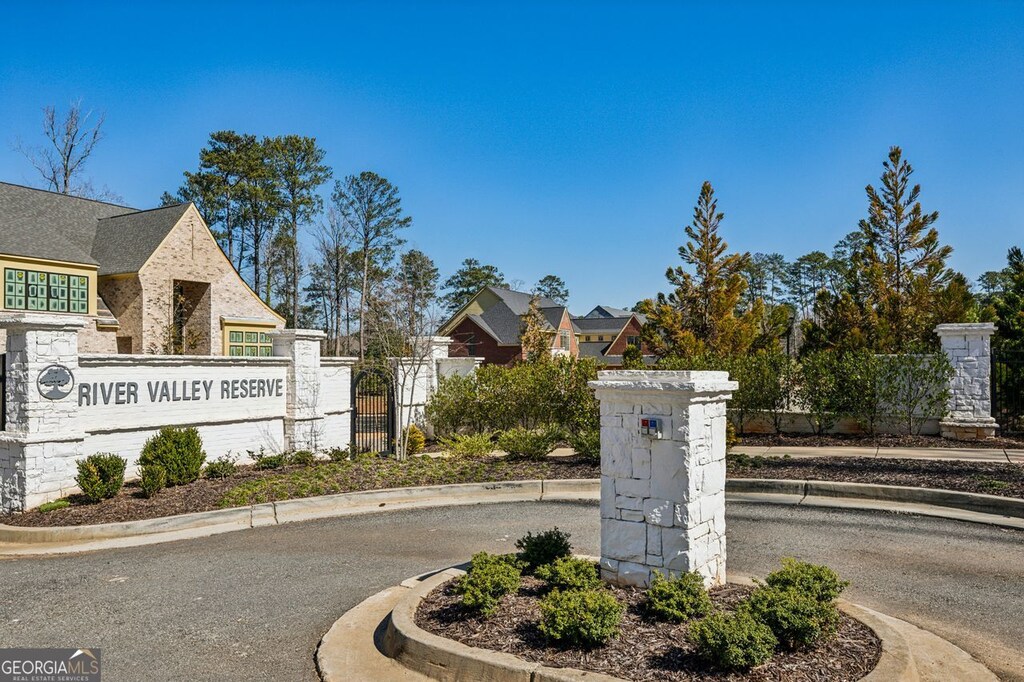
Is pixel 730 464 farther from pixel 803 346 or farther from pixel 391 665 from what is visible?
pixel 803 346

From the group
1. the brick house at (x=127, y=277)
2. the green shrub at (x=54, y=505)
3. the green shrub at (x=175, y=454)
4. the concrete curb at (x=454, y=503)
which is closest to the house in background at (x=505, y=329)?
the brick house at (x=127, y=277)

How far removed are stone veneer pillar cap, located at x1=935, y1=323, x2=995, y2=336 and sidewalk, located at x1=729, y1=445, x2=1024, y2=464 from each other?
2557mm

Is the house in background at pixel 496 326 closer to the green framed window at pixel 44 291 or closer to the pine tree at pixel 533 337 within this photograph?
the pine tree at pixel 533 337

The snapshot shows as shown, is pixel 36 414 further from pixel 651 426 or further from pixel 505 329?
pixel 505 329

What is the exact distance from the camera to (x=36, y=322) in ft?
33.8

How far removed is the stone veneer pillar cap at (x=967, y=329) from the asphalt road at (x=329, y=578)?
24.8 ft

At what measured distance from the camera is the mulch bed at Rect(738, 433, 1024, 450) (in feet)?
46.4

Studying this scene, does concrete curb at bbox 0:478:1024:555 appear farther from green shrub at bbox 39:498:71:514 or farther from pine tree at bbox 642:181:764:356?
pine tree at bbox 642:181:764:356

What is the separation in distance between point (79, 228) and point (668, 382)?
33623 millimetres

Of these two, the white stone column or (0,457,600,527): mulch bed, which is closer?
(0,457,600,527): mulch bed

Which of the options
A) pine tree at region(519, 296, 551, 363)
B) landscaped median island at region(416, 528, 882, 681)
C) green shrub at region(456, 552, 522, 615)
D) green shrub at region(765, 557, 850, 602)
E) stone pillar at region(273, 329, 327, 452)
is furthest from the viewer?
pine tree at region(519, 296, 551, 363)

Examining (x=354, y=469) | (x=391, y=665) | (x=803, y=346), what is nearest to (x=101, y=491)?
(x=354, y=469)

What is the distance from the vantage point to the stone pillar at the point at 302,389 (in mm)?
15008

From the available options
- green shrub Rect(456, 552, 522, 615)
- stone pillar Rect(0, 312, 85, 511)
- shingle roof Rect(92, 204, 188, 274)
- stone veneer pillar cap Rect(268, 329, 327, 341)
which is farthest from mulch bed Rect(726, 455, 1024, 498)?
shingle roof Rect(92, 204, 188, 274)
